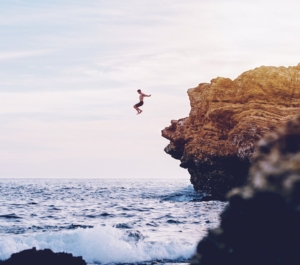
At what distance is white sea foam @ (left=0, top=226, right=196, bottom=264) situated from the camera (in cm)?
1747

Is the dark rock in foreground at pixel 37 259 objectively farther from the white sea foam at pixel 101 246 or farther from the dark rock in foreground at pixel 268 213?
the dark rock in foreground at pixel 268 213

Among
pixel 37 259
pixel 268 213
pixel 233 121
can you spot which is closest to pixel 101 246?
pixel 37 259

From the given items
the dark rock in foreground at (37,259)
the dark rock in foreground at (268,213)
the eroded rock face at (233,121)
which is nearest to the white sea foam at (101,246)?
the dark rock in foreground at (37,259)

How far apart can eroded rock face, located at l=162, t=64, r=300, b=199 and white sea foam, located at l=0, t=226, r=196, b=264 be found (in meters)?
26.2

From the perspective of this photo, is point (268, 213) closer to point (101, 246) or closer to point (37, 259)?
point (37, 259)

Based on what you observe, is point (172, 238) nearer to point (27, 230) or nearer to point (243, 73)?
point (27, 230)

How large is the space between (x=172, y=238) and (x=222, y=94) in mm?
34891

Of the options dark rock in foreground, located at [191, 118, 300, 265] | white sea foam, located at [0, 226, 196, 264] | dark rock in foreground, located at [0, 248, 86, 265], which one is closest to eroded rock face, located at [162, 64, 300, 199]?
white sea foam, located at [0, 226, 196, 264]

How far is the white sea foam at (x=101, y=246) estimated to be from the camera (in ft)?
57.3

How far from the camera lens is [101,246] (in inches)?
717

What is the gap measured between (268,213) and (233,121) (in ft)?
153

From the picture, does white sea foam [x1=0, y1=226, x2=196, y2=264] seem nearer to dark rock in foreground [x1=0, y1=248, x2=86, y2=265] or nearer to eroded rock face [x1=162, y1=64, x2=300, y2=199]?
dark rock in foreground [x1=0, y1=248, x2=86, y2=265]

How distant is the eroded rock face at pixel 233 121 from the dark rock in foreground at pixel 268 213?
129ft

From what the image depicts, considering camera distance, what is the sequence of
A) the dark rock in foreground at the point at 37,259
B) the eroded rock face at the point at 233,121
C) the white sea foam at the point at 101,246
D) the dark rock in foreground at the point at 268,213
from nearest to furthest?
1. the dark rock in foreground at the point at 268,213
2. the dark rock in foreground at the point at 37,259
3. the white sea foam at the point at 101,246
4. the eroded rock face at the point at 233,121
